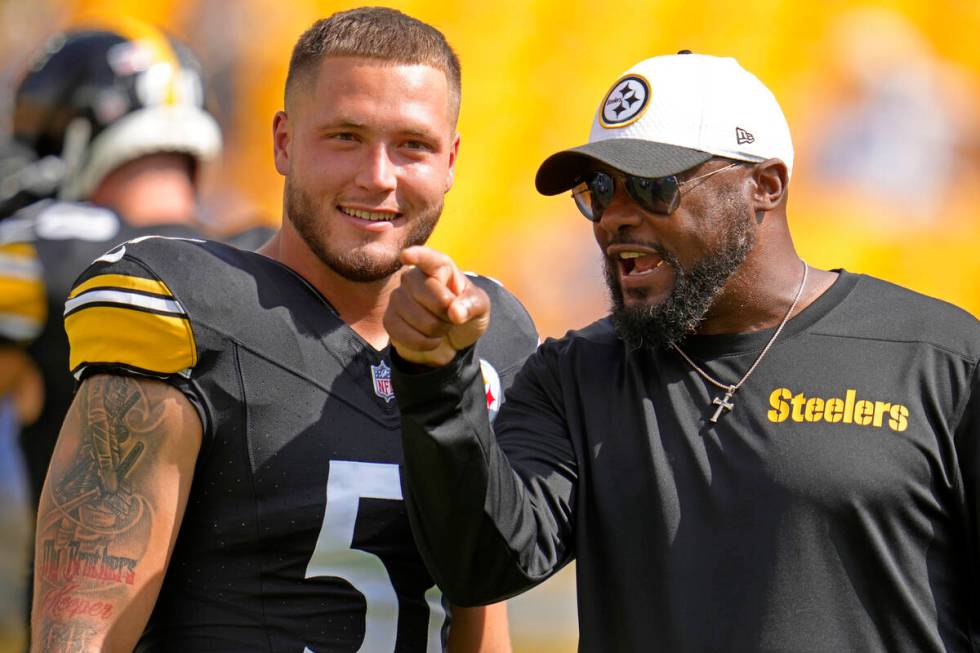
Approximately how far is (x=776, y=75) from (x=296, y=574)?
4.40 meters

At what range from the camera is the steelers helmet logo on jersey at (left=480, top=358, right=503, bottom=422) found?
2.63 meters

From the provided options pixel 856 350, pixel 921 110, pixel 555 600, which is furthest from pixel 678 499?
pixel 921 110

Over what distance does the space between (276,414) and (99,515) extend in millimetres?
330

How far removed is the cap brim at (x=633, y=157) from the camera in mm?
2344

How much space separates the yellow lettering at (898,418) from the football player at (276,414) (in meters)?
0.70

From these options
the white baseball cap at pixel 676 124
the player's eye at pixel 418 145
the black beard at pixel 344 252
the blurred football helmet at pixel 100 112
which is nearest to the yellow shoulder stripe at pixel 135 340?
the black beard at pixel 344 252

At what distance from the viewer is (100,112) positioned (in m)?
3.60

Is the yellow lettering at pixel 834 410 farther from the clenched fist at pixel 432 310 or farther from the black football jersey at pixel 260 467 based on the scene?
the black football jersey at pixel 260 467

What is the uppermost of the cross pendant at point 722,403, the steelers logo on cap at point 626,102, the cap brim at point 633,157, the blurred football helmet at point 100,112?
the blurred football helmet at point 100,112

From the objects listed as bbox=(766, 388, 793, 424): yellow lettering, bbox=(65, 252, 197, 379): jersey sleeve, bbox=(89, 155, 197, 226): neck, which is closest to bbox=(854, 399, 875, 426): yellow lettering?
bbox=(766, 388, 793, 424): yellow lettering

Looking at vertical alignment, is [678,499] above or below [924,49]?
below

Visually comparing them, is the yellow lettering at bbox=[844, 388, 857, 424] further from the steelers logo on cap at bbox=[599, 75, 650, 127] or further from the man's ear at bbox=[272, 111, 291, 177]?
the man's ear at bbox=[272, 111, 291, 177]

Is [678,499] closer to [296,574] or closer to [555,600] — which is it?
[296,574]

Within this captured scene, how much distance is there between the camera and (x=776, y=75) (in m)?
6.15
